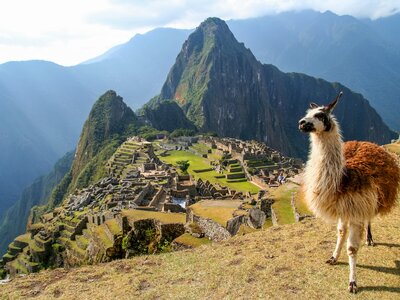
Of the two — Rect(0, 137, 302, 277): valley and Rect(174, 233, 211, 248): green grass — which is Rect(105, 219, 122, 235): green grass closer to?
Rect(0, 137, 302, 277): valley

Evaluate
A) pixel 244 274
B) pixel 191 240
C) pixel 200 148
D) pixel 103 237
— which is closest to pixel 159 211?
pixel 103 237

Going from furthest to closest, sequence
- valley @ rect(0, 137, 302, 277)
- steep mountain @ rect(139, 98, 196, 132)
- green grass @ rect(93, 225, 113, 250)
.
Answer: steep mountain @ rect(139, 98, 196, 132) < green grass @ rect(93, 225, 113, 250) < valley @ rect(0, 137, 302, 277)

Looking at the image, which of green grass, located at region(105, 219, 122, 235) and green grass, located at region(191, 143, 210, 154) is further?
green grass, located at region(191, 143, 210, 154)

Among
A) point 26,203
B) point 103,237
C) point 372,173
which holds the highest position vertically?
point 372,173

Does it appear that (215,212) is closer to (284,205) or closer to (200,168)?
(284,205)

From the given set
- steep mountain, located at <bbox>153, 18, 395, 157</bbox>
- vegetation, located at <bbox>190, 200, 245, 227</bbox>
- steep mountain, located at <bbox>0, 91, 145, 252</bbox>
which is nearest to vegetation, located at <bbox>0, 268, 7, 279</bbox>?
vegetation, located at <bbox>190, 200, 245, 227</bbox>

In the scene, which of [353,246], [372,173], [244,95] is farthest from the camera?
[244,95]

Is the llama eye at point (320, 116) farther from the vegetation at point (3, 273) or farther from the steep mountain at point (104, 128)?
the steep mountain at point (104, 128)
